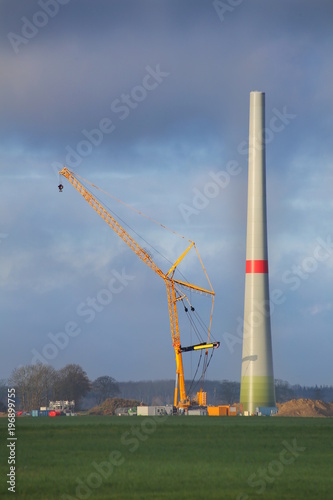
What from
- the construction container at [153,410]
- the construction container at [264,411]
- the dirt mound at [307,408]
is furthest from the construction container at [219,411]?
the dirt mound at [307,408]

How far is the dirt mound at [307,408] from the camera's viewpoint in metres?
153

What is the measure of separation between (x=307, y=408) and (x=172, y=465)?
11296 centimetres

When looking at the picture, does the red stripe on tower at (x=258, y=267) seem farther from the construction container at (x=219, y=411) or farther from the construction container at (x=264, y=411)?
the construction container at (x=219, y=411)

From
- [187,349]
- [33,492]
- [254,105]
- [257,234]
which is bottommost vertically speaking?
[33,492]

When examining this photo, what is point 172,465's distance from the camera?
48.2m

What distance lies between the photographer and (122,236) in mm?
177000

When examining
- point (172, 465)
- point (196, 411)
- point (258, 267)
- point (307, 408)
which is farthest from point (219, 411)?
point (172, 465)

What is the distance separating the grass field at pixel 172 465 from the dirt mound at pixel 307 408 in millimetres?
80278

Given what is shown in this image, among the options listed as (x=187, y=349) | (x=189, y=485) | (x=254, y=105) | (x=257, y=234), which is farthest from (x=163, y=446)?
(x=187, y=349)

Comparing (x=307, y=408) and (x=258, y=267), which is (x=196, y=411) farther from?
(x=258, y=267)

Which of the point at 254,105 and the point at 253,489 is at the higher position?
the point at 254,105

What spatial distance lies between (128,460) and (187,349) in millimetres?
119608

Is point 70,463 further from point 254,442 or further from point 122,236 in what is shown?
point 122,236

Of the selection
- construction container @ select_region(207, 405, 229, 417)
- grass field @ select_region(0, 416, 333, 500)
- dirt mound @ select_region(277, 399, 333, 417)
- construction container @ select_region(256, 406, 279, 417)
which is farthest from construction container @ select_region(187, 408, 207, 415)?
grass field @ select_region(0, 416, 333, 500)
